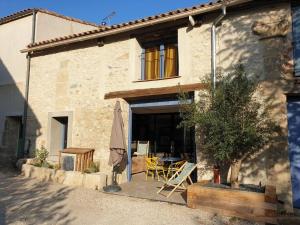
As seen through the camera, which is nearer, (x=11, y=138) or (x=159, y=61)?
(x=159, y=61)

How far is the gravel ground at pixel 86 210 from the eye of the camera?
5.13 metres

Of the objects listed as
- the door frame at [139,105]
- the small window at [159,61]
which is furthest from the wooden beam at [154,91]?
the small window at [159,61]

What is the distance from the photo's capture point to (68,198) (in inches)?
262

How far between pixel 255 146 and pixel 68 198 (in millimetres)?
4224

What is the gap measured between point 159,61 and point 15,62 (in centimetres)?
630

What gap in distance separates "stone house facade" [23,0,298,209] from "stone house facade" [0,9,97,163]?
773 mm

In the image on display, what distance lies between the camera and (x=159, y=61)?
851 cm

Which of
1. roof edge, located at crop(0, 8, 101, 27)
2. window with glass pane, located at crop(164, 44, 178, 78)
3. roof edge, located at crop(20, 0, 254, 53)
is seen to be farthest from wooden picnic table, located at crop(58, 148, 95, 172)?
roof edge, located at crop(0, 8, 101, 27)

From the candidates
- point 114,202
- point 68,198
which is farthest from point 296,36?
point 68,198

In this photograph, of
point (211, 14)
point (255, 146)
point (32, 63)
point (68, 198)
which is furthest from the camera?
point (32, 63)

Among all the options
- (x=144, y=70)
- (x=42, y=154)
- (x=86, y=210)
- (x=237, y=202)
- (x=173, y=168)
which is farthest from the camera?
(x=42, y=154)

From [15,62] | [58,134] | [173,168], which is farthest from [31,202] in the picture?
[15,62]

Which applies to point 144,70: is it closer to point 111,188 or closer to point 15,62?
point 111,188

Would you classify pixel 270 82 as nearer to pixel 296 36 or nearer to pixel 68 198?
pixel 296 36
